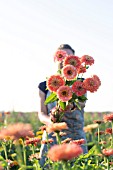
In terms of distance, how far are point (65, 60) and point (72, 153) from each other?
89 centimetres

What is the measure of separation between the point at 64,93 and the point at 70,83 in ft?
0.46

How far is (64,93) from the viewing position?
2086mm

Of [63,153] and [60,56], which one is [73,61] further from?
[63,153]

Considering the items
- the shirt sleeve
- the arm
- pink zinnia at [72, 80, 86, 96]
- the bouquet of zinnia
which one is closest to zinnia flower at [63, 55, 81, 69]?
the bouquet of zinnia

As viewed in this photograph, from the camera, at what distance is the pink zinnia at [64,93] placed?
208 centimetres

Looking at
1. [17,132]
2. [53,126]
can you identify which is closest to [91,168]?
[53,126]

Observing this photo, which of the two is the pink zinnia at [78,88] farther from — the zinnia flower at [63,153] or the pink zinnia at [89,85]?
the zinnia flower at [63,153]

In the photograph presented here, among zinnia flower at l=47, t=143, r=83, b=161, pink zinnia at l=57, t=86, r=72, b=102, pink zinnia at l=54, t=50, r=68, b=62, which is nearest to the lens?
zinnia flower at l=47, t=143, r=83, b=161

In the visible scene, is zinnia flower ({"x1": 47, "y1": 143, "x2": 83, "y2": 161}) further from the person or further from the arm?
the person

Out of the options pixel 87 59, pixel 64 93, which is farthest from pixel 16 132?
pixel 87 59

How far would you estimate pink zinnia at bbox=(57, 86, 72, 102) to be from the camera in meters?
2.08

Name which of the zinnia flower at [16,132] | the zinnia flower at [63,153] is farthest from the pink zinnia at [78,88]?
the zinnia flower at [63,153]

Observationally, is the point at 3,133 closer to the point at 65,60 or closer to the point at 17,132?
the point at 17,132

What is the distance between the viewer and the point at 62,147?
4.64ft
